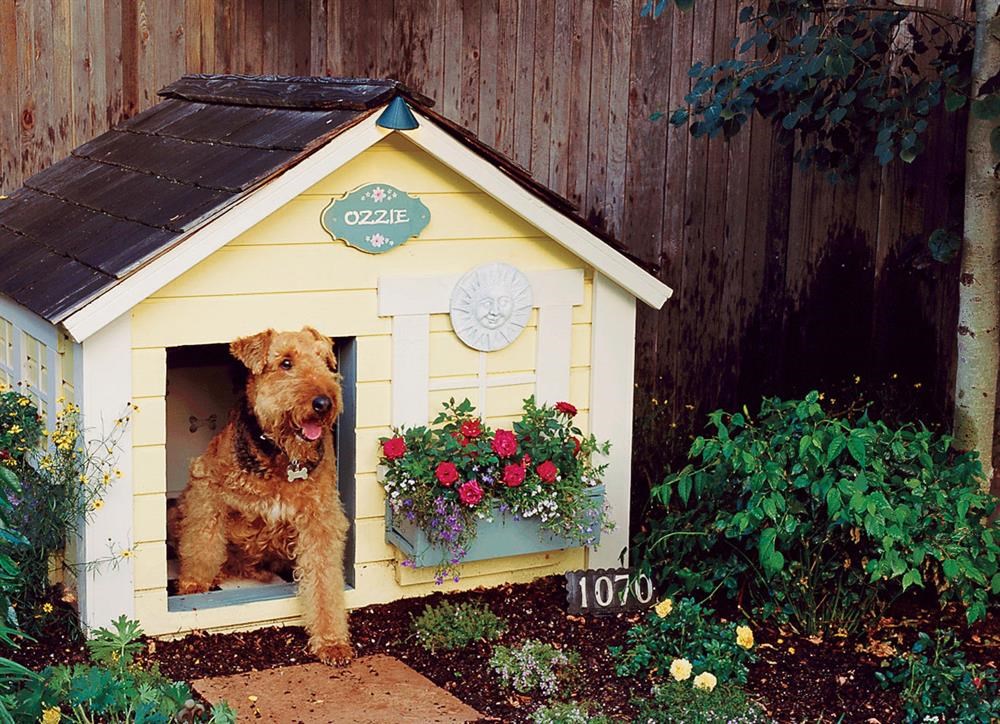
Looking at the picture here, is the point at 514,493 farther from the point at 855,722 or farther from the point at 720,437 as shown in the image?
the point at 855,722

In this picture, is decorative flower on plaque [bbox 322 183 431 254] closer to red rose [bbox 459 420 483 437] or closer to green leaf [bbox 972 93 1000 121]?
red rose [bbox 459 420 483 437]

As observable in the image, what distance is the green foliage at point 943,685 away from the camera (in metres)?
4.62

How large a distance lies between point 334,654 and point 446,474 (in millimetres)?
712

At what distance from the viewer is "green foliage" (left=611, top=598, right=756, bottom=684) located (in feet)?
15.8

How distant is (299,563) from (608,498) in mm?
1283

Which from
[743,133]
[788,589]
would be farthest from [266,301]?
[743,133]

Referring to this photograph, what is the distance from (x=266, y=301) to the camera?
4965mm

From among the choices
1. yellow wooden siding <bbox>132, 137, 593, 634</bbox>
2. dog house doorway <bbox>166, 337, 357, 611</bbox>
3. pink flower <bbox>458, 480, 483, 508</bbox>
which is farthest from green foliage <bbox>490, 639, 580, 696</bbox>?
dog house doorway <bbox>166, 337, 357, 611</bbox>

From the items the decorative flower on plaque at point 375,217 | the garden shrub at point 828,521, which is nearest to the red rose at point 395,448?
the decorative flower on plaque at point 375,217

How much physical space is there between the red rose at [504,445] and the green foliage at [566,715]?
957 millimetres

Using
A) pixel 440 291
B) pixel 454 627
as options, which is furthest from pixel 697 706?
pixel 440 291

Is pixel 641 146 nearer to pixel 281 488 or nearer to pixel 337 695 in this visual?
pixel 281 488

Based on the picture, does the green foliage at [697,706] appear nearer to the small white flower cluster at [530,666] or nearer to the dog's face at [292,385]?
the small white flower cluster at [530,666]

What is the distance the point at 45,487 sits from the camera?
15.8 feet
